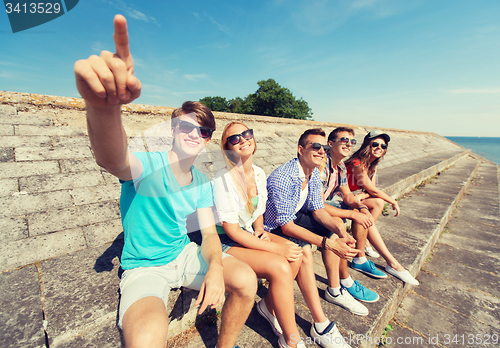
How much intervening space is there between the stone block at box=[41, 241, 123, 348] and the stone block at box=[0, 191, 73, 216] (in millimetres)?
674

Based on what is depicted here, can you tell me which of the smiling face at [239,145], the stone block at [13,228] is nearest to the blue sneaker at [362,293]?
the smiling face at [239,145]

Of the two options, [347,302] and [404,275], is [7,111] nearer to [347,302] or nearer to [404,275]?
[347,302]

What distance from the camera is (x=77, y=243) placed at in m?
1.96

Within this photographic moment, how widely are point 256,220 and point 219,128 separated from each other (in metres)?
3.91

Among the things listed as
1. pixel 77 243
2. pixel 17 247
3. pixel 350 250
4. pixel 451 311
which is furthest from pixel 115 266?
pixel 451 311

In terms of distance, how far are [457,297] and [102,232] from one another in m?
4.27

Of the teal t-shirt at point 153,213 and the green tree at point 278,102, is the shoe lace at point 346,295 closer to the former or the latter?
the teal t-shirt at point 153,213

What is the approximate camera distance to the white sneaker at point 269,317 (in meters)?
1.81

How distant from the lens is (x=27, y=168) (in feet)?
7.81

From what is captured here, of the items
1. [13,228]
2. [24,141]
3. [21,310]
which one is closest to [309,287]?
[21,310]

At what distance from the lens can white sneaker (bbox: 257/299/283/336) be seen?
1.81 m

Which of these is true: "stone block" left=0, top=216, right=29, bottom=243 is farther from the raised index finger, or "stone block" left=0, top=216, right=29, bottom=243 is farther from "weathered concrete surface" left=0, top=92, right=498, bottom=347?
the raised index finger

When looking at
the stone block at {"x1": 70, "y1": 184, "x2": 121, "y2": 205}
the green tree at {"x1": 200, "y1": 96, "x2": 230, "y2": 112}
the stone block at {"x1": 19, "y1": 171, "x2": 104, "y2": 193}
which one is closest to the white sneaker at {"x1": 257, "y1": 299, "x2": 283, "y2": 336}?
the stone block at {"x1": 70, "y1": 184, "x2": 121, "y2": 205}

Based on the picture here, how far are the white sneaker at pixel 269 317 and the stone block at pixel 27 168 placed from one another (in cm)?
272
